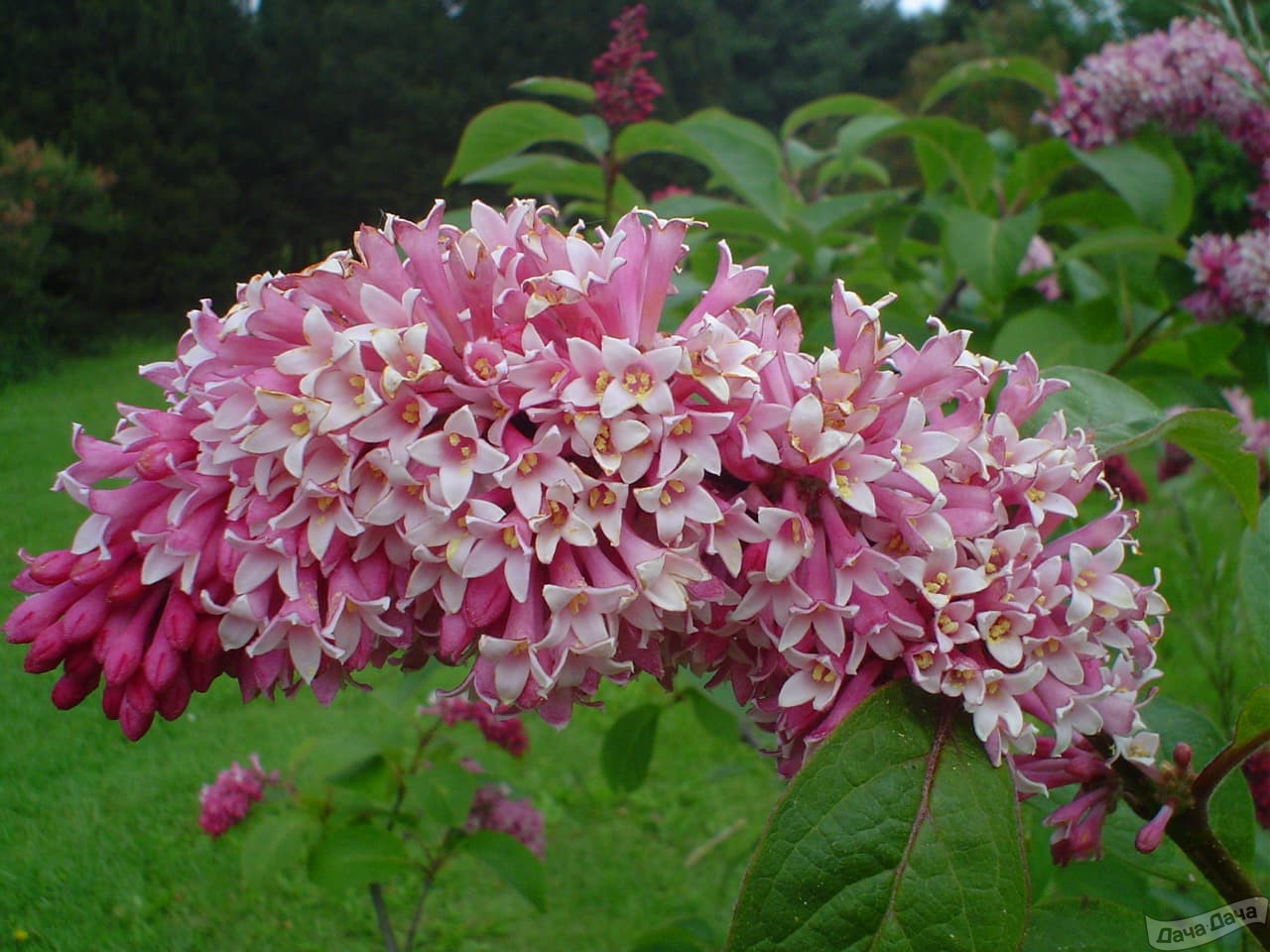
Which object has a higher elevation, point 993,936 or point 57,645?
point 57,645

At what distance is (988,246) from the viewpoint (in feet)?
6.84

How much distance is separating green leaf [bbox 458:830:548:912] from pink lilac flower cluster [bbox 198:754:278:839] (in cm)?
42

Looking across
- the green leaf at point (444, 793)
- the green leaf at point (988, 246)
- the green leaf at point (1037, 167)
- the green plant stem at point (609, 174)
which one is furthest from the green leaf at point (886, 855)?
the green leaf at point (1037, 167)

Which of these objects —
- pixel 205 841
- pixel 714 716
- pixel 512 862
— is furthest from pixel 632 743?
pixel 205 841

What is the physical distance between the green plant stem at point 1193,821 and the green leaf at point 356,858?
49.6 inches

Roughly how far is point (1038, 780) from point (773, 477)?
427 millimetres

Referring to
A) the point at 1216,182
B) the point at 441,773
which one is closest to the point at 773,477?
the point at 441,773

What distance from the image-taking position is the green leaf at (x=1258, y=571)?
1071 mm

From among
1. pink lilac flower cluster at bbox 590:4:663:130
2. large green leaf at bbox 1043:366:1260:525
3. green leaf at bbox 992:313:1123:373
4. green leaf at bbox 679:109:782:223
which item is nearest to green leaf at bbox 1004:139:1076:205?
green leaf at bbox 992:313:1123:373

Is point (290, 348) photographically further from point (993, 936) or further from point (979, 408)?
point (993, 936)

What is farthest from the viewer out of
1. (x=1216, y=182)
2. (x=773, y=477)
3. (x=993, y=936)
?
(x=1216, y=182)

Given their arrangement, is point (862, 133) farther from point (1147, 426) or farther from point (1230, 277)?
point (1147, 426)

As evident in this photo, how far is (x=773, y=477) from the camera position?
0.90 metres

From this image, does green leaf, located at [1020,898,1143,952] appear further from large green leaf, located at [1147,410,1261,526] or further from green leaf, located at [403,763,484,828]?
green leaf, located at [403,763,484,828]
